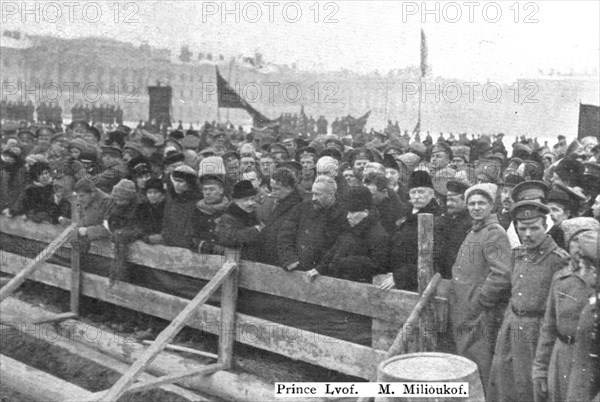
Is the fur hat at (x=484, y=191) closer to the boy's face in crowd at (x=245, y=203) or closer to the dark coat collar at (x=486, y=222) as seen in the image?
the dark coat collar at (x=486, y=222)

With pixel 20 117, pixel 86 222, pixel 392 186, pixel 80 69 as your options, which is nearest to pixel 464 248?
pixel 392 186

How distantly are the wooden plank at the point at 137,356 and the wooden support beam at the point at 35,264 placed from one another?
0.53 metres

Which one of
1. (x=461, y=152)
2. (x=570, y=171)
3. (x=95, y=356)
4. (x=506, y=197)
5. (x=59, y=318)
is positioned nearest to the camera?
(x=506, y=197)

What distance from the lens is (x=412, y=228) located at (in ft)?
18.8

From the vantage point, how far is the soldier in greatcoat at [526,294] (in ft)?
15.1

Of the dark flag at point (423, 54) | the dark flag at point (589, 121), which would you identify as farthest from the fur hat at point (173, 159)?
the dark flag at point (423, 54)

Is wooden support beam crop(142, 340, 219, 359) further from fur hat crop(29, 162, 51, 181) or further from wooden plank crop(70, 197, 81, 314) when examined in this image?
fur hat crop(29, 162, 51, 181)

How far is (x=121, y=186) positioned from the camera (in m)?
7.64

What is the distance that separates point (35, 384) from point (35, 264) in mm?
1521

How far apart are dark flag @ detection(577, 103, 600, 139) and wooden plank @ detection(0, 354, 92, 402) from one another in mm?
11158

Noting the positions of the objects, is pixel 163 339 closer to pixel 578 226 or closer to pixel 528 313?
pixel 528 313

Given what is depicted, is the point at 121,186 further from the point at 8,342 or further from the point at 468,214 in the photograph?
the point at 468,214

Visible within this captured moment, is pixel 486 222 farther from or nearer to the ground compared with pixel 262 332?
farther from the ground

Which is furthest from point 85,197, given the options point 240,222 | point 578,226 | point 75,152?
point 578,226
